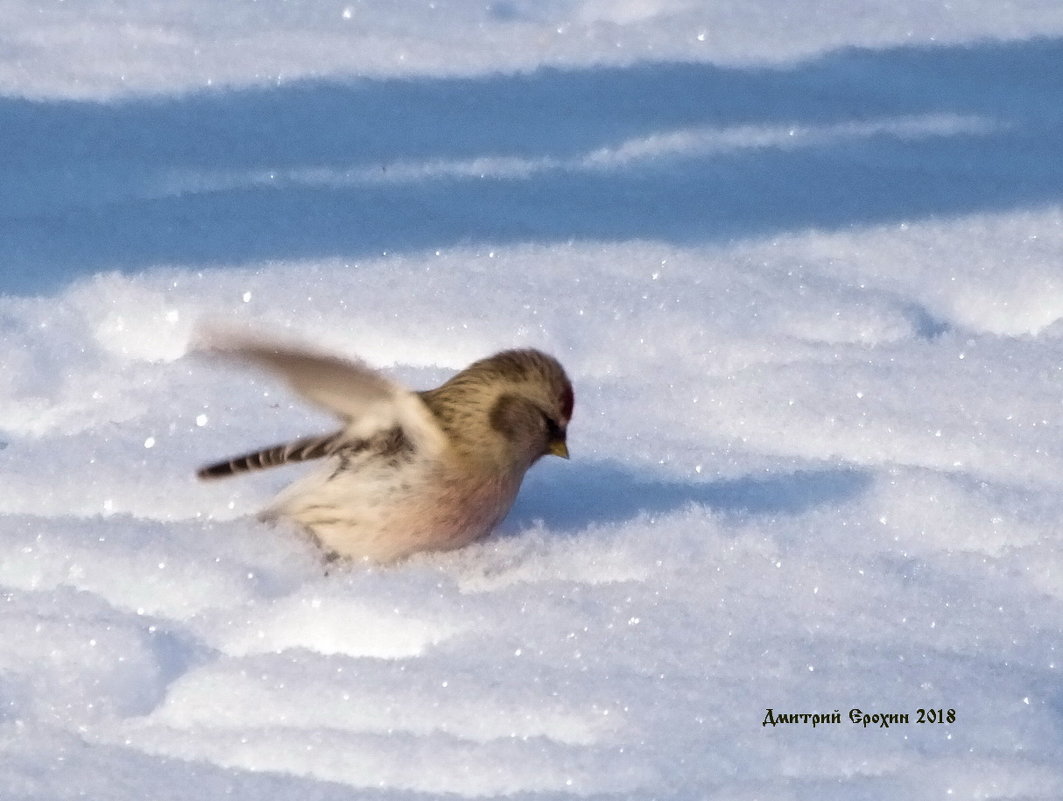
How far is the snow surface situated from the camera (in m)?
2.59

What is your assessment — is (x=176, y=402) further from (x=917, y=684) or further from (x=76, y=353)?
(x=917, y=684)

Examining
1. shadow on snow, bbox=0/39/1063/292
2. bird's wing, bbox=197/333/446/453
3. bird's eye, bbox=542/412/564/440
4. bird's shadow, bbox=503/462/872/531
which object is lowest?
bird's shadow, bbox=503/462/872/531

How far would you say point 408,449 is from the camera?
3086mm

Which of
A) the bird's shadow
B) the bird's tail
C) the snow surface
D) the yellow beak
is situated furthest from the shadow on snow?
the yellow beak

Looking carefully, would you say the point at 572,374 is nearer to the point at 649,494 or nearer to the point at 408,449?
the point at 649,494

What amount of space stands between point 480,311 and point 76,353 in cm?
99

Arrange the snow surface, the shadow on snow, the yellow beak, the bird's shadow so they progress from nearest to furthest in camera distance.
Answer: the snow surface < the yellow beak < the bird's shadow < the shadow on snow

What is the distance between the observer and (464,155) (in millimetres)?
5191

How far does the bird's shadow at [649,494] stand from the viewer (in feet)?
11.2

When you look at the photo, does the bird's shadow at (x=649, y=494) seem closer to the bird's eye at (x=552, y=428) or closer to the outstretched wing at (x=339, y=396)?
the bird's eye at (x=552, y=428)

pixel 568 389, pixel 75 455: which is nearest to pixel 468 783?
pixel 568 389

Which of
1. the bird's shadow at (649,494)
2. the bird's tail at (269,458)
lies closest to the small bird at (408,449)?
the bird's tail at (269,458)

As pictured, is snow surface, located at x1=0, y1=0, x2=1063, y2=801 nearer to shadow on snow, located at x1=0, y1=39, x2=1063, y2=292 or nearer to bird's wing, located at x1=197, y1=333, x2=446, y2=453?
shadow on snow, located at x1=0, y1=39, x2=1063, y2=292

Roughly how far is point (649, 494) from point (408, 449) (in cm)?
63
